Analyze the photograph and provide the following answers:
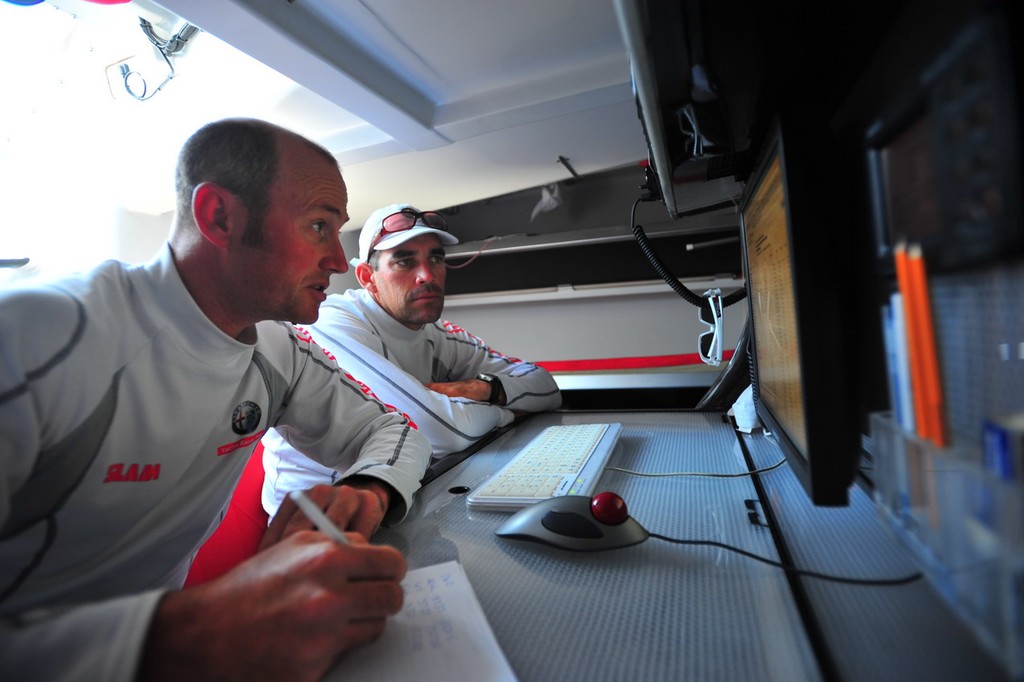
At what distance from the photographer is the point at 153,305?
0.76 meters

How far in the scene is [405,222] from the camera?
1821mm

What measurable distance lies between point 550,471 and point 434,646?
44 centimetres

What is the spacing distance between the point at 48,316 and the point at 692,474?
0.93 metres

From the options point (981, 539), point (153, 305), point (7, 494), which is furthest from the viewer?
point (153, 305)

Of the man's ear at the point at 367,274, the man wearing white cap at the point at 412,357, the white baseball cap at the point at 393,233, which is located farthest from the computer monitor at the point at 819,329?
the man's ear at the point at 367,274

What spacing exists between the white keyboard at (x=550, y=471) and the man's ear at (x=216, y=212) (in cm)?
59

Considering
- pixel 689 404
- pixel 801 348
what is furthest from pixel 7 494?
pixel 689 404

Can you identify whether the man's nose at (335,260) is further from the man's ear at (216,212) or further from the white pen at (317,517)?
the white pen at (317,517)

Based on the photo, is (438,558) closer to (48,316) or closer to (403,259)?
(48,316)

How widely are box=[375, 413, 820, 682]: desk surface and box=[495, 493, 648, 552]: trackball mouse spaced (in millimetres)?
18

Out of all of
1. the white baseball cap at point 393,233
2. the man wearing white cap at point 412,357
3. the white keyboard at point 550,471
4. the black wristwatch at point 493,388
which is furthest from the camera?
the white baseball cap at point 393,233

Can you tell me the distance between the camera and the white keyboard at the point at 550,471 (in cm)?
76

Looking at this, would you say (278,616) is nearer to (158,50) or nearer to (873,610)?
(873,610)

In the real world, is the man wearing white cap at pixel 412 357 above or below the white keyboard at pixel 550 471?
above
